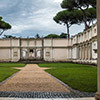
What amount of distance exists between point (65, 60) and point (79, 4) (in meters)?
13.4

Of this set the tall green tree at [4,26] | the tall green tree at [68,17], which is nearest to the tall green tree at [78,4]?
the tall green tree at [68,17]

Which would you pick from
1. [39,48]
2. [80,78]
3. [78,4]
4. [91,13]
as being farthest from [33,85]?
[91,13]

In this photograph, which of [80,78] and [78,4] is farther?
[78,4]

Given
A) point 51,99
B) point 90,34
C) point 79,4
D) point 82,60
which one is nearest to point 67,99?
point 51,99

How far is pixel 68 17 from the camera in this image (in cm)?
4700

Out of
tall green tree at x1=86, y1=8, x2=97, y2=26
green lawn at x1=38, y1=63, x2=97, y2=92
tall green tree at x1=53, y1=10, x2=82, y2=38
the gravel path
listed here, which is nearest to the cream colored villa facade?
tall green tree at x1=53, y1=10, x2=82, y2=38

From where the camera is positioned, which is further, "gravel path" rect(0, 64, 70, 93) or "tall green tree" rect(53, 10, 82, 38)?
"tall green tree" rect(53, 10, 82, 38)

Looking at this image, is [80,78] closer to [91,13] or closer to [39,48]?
[39,48]

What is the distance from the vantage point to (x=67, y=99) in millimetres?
5887

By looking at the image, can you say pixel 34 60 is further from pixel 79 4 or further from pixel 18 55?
pixel 79 4

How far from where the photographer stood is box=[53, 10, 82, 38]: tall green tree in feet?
150

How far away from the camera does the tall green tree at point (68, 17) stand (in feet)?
150

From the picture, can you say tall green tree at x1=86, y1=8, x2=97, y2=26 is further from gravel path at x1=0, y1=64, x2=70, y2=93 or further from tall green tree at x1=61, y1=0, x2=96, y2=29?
gravel path at x1=0, y1=64, x2=70, y2=93

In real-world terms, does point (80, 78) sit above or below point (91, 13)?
below
